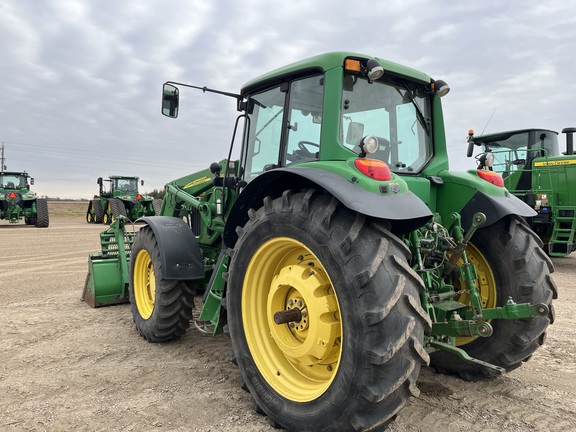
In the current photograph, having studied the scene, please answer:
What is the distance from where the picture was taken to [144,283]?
4.66 metres

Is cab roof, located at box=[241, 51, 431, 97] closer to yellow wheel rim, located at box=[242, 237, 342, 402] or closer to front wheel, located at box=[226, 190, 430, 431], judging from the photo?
front wheel, located at box=[226, 190, 430, 431]

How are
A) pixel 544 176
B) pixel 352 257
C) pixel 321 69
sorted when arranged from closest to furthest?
pixel 352 257, pixel 321 69, pixel 544 176

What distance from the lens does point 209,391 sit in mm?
3080

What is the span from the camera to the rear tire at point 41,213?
63.9 feet

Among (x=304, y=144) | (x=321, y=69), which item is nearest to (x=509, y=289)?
(x=304, y=144)

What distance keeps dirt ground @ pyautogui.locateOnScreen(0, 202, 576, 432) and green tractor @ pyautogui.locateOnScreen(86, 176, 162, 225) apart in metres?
17.7

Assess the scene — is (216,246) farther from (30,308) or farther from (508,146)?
(508,146)

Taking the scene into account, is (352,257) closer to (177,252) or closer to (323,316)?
(323,316)

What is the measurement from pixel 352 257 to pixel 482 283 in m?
1.63

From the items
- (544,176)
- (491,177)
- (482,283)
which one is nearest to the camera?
(482,283)

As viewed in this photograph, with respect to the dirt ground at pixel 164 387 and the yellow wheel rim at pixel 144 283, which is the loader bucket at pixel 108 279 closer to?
the dirt ground at pixel 164 387

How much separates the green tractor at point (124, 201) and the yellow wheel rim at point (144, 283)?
17787 millimetres

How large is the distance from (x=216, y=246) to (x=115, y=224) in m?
1.97

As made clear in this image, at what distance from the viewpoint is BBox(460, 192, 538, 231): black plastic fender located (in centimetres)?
313
